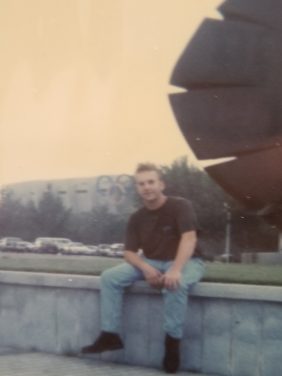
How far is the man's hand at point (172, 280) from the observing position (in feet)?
12.5

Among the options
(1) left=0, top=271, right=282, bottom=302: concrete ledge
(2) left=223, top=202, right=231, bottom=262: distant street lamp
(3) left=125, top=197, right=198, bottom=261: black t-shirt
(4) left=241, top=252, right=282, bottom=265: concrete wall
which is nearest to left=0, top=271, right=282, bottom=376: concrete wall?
(1) left=0, top=271, right=282, bottom=302: concrete ledge

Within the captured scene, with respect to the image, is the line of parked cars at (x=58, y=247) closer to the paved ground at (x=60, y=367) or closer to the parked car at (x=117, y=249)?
the parked car at (x=117, y=249)

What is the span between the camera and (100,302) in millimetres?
4398

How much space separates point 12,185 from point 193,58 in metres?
1.61

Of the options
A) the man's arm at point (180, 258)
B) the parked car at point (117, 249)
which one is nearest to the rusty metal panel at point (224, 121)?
the parked car at point (117, 249)

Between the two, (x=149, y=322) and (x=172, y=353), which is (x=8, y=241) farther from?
(x=172, y=353)

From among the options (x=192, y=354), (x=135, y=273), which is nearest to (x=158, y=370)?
(x=192, y=354)

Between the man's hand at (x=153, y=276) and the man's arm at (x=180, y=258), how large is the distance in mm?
87

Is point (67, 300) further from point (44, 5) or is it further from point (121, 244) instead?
point (44, 5)

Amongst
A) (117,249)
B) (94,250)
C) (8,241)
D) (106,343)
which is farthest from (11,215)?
(106,343)

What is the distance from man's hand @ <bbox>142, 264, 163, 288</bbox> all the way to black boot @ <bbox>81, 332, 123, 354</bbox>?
386 mm

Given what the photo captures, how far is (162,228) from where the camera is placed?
4.13m

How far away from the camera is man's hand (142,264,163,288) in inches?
155

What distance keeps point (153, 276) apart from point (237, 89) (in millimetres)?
1513
